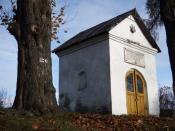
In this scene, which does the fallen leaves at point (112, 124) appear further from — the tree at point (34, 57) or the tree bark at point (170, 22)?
the tree bark at point (170, 22)

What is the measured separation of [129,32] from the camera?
22.0 meters

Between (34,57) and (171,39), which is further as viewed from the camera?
(171,39)

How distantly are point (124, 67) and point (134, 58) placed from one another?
120 centimetres

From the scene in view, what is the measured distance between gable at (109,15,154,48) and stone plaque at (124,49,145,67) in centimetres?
78

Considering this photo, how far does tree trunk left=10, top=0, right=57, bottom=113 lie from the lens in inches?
479

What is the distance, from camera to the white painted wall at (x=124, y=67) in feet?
65.1

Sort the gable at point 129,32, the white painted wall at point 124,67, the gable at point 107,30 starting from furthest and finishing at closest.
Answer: the gable at point 129,32
the gable at point 107,30
the white painted wall at point 124,67

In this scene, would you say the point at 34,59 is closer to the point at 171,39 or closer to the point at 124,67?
the point at 171,39

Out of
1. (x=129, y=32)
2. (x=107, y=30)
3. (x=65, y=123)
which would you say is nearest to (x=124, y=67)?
(x=107, y=30)

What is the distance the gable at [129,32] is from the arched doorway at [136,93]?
1978 mm

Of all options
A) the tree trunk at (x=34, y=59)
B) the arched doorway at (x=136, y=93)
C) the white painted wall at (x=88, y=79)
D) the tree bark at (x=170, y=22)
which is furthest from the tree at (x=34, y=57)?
the arched doorway at (x=136, y=93)

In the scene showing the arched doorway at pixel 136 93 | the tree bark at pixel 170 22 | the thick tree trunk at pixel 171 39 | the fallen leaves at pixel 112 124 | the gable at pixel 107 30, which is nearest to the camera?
the fallen leaves at pixel 112 124

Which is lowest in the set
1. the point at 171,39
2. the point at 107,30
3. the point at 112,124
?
the point at 112,124

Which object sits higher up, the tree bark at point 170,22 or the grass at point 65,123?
the tree bark at point 170,22
